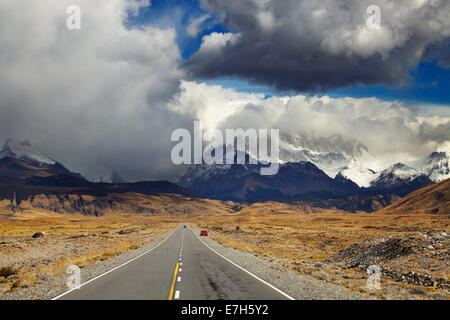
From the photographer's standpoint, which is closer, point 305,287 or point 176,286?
point 176,286

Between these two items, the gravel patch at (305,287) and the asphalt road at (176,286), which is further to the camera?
the gravel patch at (305,287)

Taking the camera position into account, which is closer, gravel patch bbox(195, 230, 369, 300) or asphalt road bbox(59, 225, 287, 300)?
asphalt road bbox(59, 225, 287, 300)

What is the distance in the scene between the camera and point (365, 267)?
81.3 feet

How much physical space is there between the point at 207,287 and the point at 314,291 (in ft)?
14.9

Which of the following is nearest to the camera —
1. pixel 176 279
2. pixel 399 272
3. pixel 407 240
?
pixel 176 279

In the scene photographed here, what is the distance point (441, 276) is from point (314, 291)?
844 centimetres

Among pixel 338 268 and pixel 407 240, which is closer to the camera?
pixel 338 268
